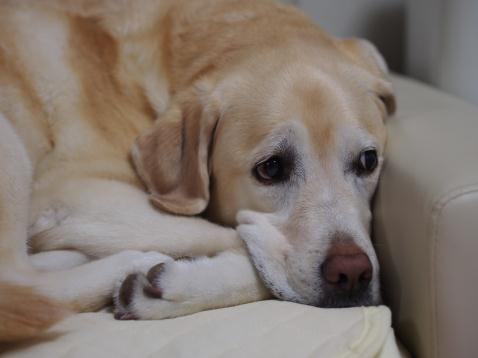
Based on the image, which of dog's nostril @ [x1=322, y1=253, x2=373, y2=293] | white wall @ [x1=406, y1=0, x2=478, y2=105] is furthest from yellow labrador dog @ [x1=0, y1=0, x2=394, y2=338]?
white wall @ [x1=406, y1=0, x2=478, y2=105]

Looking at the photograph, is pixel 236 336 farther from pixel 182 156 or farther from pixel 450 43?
pixel 450 43

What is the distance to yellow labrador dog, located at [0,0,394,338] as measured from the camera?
1.43 meters

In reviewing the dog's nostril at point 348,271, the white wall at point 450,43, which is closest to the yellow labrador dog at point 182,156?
the dog's nostril at point 348,271

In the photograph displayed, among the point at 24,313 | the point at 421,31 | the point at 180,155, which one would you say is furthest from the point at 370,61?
the point at 24,313

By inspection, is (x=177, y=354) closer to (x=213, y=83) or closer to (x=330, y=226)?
(x=330, y=226)

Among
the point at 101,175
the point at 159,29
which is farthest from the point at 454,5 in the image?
the point at 101,175

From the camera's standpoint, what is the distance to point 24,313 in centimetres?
121

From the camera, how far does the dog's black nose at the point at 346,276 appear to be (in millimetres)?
1378

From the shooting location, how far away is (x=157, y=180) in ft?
5.59

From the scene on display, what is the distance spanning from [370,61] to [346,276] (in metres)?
0.81

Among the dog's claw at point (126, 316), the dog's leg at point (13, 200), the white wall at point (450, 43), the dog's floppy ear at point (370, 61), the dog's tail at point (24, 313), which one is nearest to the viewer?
the dog's tail at point (24, 313)

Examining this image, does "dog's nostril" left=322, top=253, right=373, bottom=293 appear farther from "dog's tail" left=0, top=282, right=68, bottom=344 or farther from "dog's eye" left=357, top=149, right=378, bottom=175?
"dog's tail" left=0, top=282, right=68, bottom=344

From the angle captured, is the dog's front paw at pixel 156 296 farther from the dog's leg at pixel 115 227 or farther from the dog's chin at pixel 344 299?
the dog's chin at pixel 344 299

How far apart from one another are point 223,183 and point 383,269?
0.48 m
